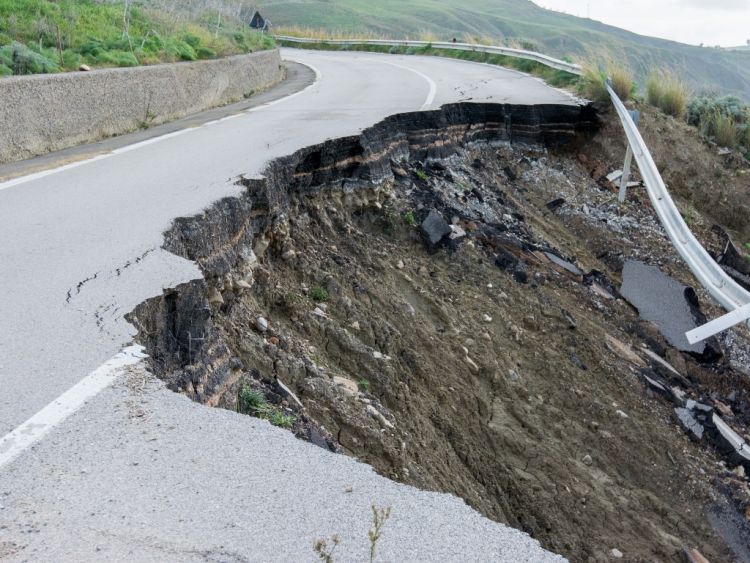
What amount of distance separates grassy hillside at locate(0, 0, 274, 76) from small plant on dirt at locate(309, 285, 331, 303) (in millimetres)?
4872

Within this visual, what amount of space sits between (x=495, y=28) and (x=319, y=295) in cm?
8478

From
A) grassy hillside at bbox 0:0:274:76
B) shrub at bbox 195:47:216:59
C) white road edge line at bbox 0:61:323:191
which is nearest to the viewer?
white road edge line at bbox 0:61:323:191

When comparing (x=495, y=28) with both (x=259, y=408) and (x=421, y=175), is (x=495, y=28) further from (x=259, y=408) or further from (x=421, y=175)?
(x=259, y=408)

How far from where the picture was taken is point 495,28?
8644cm

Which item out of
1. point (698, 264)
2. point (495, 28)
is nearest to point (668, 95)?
point (698, 264)

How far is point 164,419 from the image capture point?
3.75 m

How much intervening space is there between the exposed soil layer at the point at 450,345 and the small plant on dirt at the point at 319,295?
4cm

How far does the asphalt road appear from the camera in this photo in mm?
2949

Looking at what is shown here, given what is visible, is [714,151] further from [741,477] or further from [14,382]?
[14,382]

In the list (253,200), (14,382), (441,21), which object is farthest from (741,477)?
(441,21)

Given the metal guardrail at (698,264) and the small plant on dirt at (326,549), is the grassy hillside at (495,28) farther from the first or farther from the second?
the small plant on dirt at (326,549)

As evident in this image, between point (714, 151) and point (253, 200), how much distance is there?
11125mm

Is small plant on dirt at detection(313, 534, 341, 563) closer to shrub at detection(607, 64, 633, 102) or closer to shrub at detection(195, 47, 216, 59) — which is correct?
shrub at detection(195, 47, 216, 59)

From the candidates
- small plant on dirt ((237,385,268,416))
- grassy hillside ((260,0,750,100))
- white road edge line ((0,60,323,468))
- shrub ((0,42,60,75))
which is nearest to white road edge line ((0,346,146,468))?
white road edge line ((0,60,323,468))
